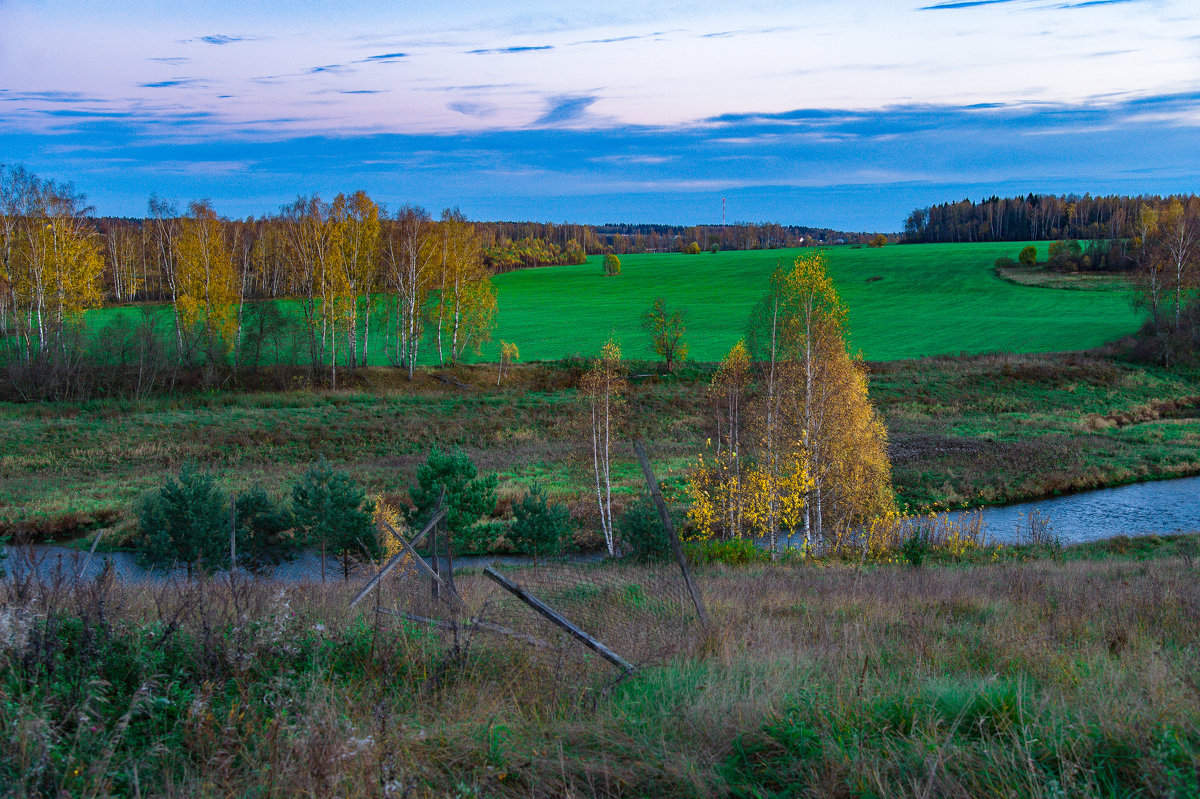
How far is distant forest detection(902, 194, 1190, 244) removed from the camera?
13150cm

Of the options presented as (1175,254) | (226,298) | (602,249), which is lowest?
(226,298)

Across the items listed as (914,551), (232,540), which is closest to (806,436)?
(914,551)

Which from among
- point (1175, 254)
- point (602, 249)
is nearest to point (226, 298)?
point (1175, 254)

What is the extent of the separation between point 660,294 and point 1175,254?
54578 millimetres

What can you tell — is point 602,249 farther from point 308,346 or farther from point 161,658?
point 161,658

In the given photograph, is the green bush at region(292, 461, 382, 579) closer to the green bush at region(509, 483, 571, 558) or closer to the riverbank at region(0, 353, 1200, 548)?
the green bush at region(509, 483, 571, 558)

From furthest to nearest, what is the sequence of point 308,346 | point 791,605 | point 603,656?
1. point 308,346
2. point 791,605
3. point 603,656

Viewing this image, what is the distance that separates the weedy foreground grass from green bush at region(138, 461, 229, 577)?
13.5m

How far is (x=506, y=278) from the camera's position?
116m

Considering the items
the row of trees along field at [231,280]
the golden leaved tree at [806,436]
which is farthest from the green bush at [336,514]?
the row of trees along field at [231,280]

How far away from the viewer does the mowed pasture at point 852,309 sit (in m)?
62.2

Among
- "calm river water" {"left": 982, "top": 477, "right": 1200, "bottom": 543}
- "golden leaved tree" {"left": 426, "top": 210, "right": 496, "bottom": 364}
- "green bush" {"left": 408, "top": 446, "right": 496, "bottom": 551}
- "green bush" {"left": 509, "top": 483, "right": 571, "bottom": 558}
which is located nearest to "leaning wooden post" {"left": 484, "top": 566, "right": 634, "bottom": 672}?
"green bush" {"left": 408, "top": 446, "right": 496, "bottom": 551}

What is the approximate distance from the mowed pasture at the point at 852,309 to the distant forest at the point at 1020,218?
25.1 meters

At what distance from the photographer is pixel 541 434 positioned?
4078 centimetres
